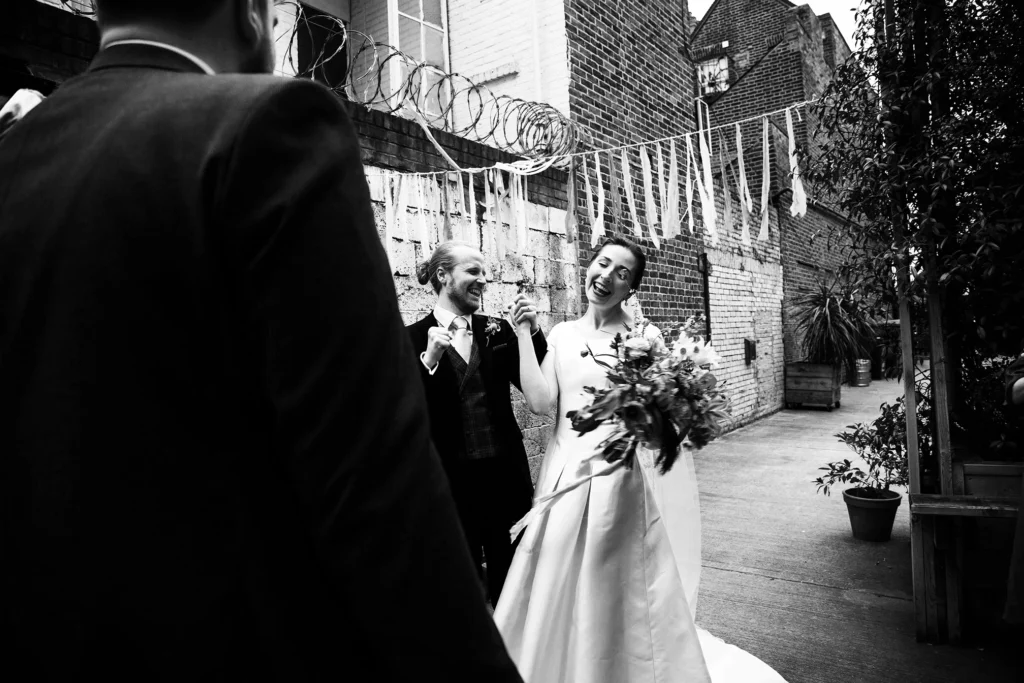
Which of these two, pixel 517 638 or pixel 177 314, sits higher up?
pixel 177 314

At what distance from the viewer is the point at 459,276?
364 cm

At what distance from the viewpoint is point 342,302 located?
768mm

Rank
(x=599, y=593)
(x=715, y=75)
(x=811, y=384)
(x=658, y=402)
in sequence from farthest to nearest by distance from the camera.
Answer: (x=715, y=75)
(x=811, y=384)
(x=599, y=593)
(x=658, y=402)

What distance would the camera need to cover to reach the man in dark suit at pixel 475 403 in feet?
11.3

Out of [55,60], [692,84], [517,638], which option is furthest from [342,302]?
[692,84]

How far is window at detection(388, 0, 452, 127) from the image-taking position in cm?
781

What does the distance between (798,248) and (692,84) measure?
7031mm

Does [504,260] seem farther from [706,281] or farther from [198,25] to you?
[198,25]

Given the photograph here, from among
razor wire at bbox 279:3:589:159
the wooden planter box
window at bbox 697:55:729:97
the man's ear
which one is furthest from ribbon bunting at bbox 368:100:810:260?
window at bbox 697:55:729:97

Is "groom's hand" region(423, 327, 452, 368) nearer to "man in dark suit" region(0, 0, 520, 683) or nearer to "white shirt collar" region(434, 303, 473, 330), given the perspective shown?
"white shirt collar" region(434, 303, 473, 330)

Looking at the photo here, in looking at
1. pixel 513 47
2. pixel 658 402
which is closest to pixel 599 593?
pixel 658 402

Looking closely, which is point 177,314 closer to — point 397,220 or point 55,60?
point 55,60

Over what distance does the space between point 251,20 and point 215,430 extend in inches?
21.6

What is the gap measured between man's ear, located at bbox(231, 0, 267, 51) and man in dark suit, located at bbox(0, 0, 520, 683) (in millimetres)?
165
